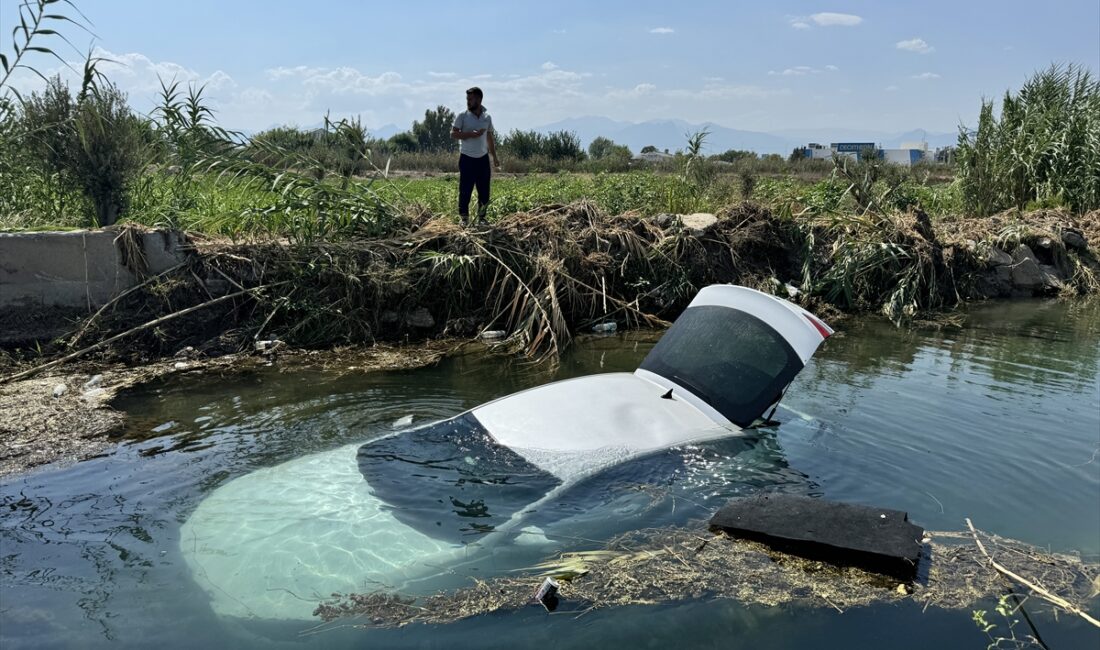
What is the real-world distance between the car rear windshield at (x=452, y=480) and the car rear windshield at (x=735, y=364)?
113 centimetres

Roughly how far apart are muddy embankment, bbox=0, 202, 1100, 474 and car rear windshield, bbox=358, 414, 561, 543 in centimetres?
243

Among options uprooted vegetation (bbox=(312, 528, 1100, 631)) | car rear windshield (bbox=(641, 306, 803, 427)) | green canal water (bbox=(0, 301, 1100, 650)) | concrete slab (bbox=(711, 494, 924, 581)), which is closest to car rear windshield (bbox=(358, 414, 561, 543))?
green canal water (bbox=(0, 301, 1100, 650))

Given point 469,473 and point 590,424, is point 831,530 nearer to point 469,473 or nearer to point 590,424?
point 590,424

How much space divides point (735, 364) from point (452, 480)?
1.74 metres

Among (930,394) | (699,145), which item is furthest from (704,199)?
(930,394)

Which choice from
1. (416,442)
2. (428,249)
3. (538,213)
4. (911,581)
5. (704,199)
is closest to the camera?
(911,581)

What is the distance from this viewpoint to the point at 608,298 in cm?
902

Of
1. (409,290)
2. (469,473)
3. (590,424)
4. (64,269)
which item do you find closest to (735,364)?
(590,424)

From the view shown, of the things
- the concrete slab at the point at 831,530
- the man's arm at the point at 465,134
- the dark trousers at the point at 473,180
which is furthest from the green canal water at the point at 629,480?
the man's arm at the point at 465,134

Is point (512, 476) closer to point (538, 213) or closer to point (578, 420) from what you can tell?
point (578, 420)

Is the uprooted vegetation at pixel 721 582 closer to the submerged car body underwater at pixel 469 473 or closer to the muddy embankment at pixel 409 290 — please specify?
the submerged car body underwater at pixel 469 473

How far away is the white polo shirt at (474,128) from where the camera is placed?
9.15m

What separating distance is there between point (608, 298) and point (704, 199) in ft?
11.3

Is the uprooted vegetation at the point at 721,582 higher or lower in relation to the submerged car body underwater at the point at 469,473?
lower
